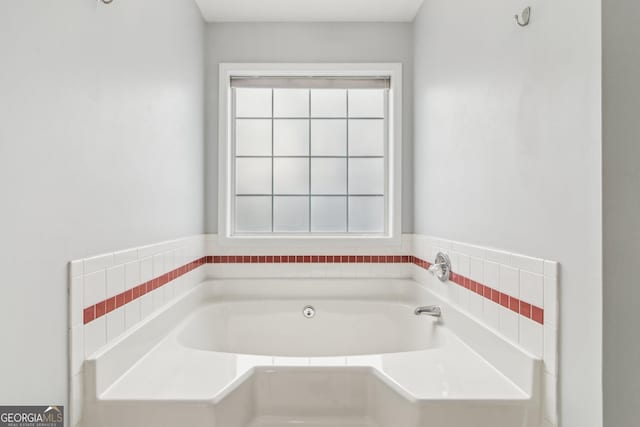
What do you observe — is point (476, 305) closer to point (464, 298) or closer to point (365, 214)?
point (464, 298)

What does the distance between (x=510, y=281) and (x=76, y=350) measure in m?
1.36

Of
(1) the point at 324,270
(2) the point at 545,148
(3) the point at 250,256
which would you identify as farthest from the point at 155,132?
(2) the point at 545,148

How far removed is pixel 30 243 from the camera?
96 cm

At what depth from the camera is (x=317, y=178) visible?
2.70 m

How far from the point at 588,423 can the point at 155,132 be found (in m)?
1.80

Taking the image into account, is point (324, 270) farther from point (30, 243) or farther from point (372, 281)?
point (30, 243)

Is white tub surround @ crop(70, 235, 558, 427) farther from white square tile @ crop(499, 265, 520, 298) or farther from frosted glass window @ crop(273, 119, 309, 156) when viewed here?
frosted glass window @ crop(273, 119, 309, 156)

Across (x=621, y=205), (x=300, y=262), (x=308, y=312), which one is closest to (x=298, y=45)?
(x=300, y=262)

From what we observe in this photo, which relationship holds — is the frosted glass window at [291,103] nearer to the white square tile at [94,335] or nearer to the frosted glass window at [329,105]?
the frosted glass window at [329,105]

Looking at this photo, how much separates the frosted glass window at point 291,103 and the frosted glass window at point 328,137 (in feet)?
0.39

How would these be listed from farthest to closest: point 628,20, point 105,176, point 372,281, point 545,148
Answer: point 372,281 < point 105,176 < point 545,148 < point 628,20

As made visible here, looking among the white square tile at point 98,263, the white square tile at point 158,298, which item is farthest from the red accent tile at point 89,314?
the white square tile at point 158,298

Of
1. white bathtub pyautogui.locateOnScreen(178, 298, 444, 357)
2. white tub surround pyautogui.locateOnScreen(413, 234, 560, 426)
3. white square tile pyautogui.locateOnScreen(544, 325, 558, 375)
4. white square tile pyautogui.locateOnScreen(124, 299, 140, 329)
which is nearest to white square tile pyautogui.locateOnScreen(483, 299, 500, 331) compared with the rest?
white tub surround pyautogui.locateOnScreen(413, 234, 560, 426)

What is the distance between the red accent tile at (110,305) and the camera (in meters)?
1.30
